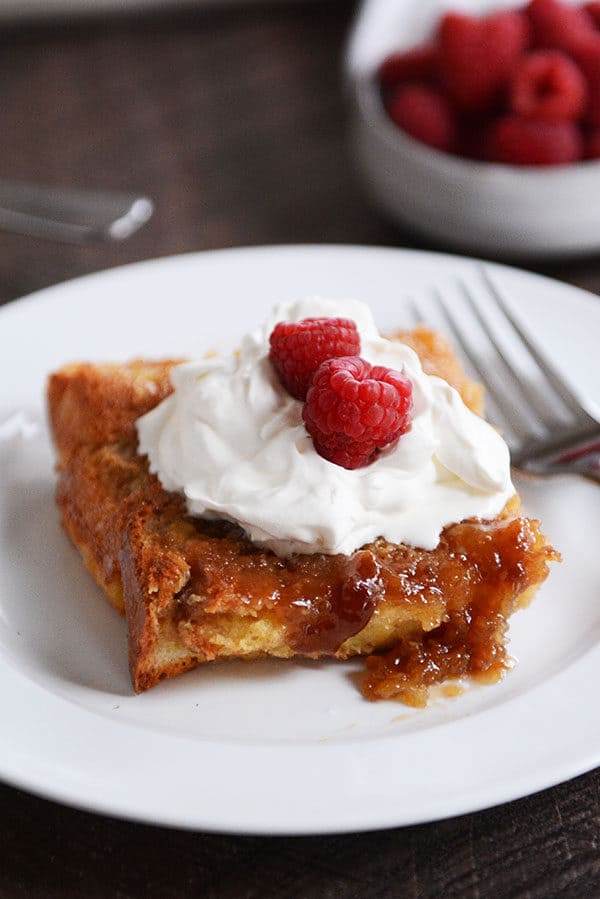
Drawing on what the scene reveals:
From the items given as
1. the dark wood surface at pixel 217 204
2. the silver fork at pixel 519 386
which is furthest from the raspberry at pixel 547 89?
the silver fork at pixel 519 386

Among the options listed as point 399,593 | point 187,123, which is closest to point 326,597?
point 399,593

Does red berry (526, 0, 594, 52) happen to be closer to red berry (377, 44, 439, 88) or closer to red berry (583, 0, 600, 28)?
red berry (583, 0, 600, 28)

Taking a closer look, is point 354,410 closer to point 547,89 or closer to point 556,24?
point 547,89

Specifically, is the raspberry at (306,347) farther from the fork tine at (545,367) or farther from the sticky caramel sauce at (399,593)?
the fork tine at (545,367)

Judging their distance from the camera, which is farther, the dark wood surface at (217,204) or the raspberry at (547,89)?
the raspberry at (547,89)

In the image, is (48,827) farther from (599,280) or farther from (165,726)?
(599,280)

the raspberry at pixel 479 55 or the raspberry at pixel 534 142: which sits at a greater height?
the raspberry at pixel 479 55
